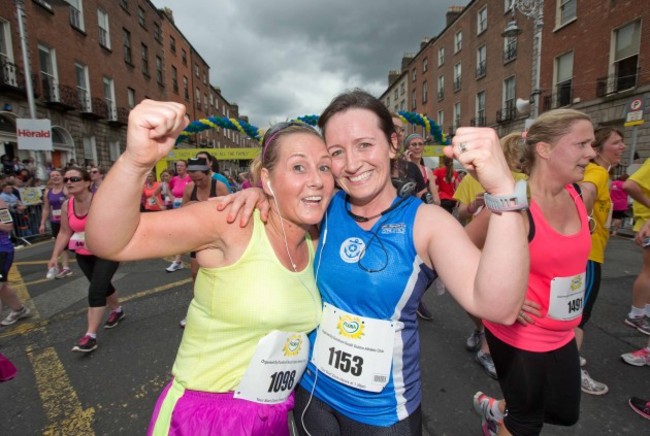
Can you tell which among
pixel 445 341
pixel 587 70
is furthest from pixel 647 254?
pixel 587 70

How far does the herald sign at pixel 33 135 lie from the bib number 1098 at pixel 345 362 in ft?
41.0

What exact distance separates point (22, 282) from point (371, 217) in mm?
7290

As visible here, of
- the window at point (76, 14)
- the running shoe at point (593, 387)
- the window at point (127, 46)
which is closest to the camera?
the running shoe at point (593, 387)

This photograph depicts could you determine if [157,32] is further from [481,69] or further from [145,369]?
[145,369]

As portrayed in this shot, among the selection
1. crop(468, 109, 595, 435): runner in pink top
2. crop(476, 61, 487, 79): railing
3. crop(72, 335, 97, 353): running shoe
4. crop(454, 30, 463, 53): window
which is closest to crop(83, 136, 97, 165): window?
crop(72, 335, 97, 353): running shoe

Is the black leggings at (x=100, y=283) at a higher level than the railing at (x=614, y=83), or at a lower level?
lower

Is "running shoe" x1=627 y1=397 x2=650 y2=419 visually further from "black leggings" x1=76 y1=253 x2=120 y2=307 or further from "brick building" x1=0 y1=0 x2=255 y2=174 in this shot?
"brick building" x1=0 y1=0 x2=255 y2=174

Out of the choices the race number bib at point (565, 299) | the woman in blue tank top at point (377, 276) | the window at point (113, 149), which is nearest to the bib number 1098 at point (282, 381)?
the woman in blue tank top at point (377, 276)

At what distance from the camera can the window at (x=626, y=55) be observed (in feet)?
41.9

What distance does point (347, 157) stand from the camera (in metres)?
1.55

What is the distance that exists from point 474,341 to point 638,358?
54.2 inches

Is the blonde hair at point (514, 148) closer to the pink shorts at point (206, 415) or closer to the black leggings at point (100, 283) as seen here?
the pink shorts at point (206, 415)

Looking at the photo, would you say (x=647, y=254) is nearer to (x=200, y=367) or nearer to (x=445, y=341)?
(x=445, y=341)

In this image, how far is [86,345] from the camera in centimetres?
350
